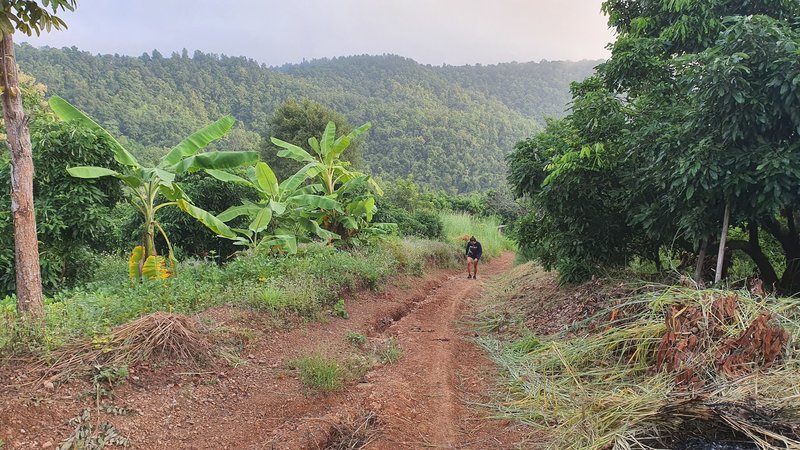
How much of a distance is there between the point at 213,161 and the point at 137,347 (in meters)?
4.07

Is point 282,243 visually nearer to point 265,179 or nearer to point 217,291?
point 265,179

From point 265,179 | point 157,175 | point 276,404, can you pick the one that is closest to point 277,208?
point 265,179

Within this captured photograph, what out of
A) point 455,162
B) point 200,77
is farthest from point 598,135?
point 200,77

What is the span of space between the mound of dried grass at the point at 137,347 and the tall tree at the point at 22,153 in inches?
24.7

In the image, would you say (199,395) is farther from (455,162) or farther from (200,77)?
(200,77)

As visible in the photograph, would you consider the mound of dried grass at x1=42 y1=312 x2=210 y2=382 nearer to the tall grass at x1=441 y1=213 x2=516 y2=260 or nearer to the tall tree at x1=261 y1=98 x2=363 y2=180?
the tall grass at x1=441 y1=213 x2=516 y2=260

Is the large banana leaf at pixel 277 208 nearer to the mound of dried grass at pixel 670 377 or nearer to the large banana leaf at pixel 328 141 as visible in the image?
the large banana leaf at pixel 328 141

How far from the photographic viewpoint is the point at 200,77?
54875 millimetres

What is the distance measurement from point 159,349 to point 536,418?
12.2 ft

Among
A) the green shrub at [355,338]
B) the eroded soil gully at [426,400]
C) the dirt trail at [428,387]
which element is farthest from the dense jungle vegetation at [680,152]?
the green shrub at [355,338]

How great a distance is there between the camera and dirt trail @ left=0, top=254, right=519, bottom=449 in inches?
143

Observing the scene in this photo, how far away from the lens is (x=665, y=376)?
13.4 feet

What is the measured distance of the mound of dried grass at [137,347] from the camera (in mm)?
4074

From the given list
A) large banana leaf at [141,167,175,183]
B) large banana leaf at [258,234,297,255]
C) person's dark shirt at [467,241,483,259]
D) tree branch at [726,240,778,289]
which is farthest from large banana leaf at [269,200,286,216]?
tree branch at [726,240,778,289]
